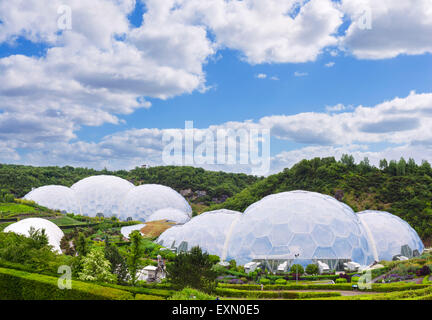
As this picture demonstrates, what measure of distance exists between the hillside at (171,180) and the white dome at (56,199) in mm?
10375

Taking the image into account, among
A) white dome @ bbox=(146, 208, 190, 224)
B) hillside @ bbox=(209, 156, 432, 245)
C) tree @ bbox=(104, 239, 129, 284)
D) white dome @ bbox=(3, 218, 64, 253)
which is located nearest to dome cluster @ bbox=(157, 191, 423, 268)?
hillside @ bbox=(209, 156, 432, 245)

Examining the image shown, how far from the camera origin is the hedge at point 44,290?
45.3 feet

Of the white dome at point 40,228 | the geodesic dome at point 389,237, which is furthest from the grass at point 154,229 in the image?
the geodesic dome at point 389,237

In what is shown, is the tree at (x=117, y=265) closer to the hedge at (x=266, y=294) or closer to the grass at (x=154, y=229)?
the hedge at (x=266, y=294)

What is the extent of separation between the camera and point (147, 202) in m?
68.4

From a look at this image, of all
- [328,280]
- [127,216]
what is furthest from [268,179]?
[328,280]

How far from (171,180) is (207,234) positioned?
58920 mm

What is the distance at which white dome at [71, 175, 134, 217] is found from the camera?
6994 centimetres

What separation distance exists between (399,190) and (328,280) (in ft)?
101

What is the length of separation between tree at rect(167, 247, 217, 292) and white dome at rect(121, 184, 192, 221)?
49.5 meters

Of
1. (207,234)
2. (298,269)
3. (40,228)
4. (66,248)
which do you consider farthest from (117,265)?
(40,228)

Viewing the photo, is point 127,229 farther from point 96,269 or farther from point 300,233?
point 96,269
